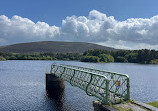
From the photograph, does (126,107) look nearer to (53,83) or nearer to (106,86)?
(106,86)

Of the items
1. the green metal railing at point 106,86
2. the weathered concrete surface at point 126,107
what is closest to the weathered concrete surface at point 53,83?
the green metal railing at point 106,86

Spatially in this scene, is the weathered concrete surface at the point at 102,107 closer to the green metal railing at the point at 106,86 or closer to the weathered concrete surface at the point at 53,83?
the green metal railing at the point at 106,86

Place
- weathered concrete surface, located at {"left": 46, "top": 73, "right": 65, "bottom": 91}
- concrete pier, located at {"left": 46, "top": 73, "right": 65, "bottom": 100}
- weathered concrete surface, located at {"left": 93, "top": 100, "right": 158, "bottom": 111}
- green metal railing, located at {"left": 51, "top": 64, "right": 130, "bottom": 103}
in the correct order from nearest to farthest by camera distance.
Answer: weathered concrete surface, located at {"left": 93, "top": 100, "right": 158, "bottom": 111} → green metal railing, located at {"left": 51, "top": 64, "right": 130, "bottom": 103} → concrete pier, located at {"left": 46, "top": 73, "right": 65, "bottom": 100} → weathered concrete surface, located at {"left": 46, "top": 73, "right": 65, "bottom": 91}

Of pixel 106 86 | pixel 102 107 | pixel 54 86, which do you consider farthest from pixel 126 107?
pixel 54 86

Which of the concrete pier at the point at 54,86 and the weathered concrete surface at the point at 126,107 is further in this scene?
the concrete pier at the point at 54,86

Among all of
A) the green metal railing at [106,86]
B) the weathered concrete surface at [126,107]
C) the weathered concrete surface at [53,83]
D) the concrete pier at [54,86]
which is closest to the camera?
the weathered concrete surface at [126,107]

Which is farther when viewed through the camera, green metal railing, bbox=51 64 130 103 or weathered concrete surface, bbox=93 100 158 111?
green metal railing, bbox=51 64 130 103

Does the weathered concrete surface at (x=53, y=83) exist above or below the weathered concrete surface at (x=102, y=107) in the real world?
below

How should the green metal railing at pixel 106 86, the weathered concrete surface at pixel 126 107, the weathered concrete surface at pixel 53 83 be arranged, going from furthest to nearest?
the weathered concrete surface at pixel 53 83
the green metal railing at pixel 106 86
the weathered concrete surface at pixel 126 107

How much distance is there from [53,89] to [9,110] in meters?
14.4

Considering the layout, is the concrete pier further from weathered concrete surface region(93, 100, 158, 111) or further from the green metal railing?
weathered concrete surface region(93, 100, 158, 111)

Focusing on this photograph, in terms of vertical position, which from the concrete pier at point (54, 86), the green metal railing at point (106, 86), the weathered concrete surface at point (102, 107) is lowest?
the concrete pier at point (54, 86)

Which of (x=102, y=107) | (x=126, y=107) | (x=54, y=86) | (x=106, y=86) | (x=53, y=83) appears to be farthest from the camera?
(x=53, y=83)

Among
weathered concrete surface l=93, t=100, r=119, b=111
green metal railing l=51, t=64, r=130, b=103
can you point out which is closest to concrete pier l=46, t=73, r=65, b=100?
green metal railing l=51, t=64, r=130, b=103
